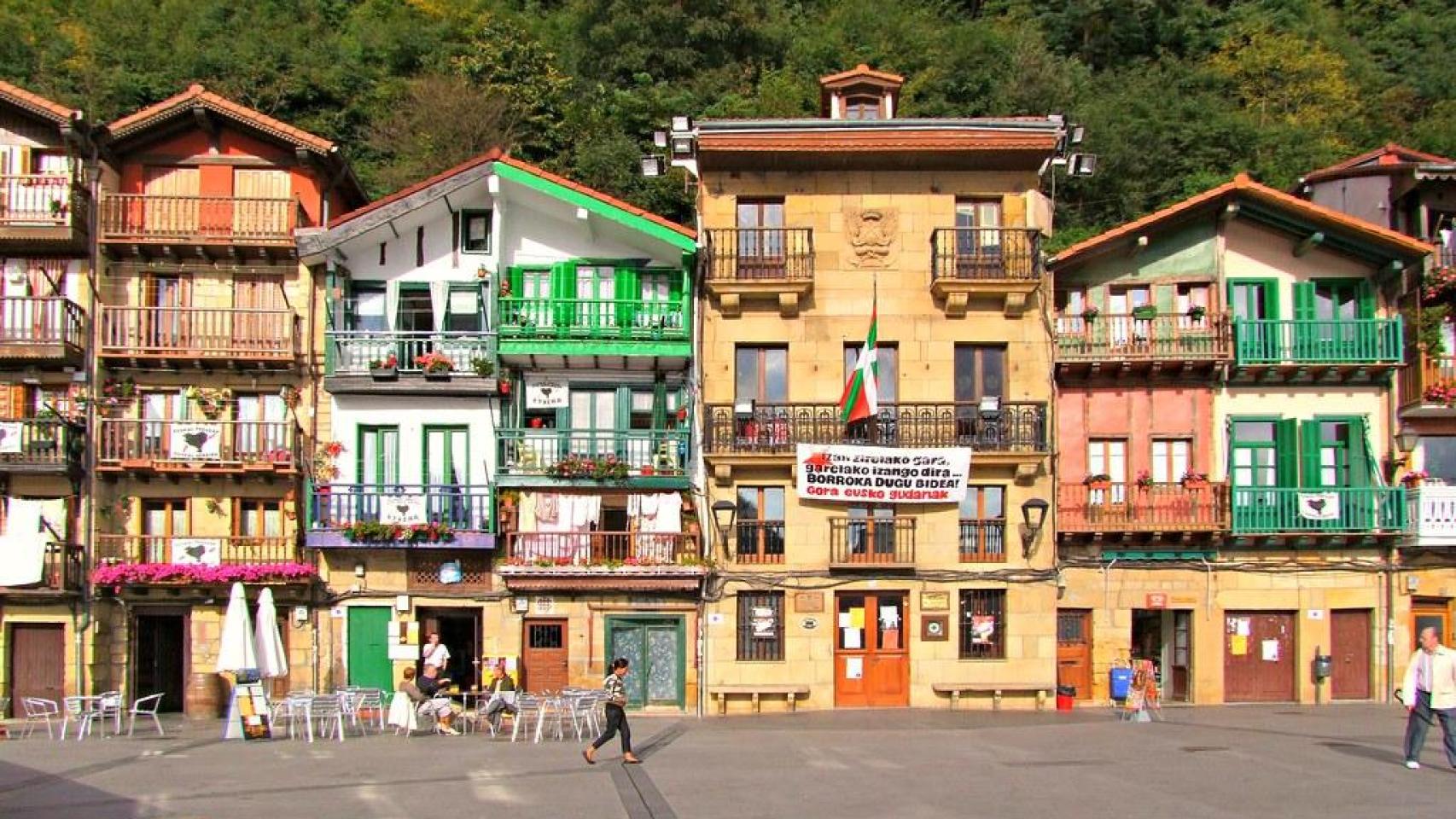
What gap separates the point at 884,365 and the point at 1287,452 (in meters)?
8.79

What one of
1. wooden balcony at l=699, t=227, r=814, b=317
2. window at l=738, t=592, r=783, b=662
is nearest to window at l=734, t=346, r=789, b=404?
wooden balcony at l=699, t=227, r=814, b=317

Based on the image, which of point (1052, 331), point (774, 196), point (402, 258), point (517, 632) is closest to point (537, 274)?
point (402, 258)

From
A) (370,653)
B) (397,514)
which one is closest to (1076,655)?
(397,514)

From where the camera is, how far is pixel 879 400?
28219mm

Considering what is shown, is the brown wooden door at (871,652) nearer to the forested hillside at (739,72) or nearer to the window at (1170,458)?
the window at (1170,458)

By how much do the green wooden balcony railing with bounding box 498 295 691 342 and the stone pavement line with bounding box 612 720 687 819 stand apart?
946 centimetres

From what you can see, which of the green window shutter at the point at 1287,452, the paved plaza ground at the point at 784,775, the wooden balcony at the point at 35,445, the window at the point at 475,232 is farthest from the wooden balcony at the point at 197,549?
the green window shutter at the point at 1287,452

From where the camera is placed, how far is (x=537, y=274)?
28.8 meters

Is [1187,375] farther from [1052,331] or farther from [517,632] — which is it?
[517,632]

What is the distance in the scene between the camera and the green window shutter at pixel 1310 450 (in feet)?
93.7

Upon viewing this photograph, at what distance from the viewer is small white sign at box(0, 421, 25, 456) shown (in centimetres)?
2689

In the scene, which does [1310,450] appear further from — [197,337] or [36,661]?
[36,661]

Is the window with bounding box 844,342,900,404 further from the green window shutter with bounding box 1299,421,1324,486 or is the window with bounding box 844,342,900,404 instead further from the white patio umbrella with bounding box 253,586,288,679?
the white patio umbrella with bounding box 253,586,288,679

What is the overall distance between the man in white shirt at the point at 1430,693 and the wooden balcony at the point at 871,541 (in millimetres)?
11468
